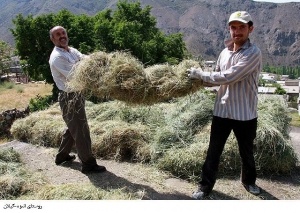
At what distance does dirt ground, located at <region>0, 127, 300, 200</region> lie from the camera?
430cm

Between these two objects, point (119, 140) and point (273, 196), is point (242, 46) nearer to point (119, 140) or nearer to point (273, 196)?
point (273, 196)

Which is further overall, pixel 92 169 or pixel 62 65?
pixel 92 169

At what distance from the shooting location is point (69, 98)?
4.62 meters

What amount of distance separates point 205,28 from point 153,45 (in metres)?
181

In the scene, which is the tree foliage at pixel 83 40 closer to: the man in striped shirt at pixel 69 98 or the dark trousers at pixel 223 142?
the man in striped shirt at pixel 69 98

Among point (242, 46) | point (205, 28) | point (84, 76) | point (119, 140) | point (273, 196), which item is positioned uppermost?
point (205, 28)

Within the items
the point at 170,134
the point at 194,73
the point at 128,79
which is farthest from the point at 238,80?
the point at 170,134

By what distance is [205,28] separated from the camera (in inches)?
7515

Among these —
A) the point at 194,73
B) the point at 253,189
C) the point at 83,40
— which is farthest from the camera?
the point at 83,40

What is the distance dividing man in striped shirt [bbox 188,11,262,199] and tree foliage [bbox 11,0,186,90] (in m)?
11.0

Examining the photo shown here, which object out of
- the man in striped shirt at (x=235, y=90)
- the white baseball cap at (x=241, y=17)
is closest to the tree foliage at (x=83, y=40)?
the man in striped shirt at (x=235, y=90)

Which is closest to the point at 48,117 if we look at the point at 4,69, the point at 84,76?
the point at 84,76

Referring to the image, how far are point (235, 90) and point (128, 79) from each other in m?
1.18

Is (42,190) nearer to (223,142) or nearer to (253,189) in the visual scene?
(223,142)
